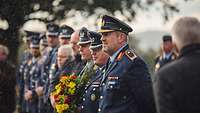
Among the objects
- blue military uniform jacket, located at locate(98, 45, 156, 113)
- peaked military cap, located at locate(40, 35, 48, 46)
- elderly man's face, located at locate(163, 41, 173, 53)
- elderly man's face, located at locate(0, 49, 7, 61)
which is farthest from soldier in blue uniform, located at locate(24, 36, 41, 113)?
blue military uniform jacket, located at locate(98, 45, 156, 113)

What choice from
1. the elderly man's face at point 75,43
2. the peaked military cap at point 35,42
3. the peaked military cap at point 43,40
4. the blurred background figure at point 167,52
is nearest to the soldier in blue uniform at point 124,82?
the elderly man's face at point 75,43

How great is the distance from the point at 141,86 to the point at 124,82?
194 mm

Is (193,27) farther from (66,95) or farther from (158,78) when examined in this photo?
(66,95)

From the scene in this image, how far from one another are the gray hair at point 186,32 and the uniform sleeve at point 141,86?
148 centimetres

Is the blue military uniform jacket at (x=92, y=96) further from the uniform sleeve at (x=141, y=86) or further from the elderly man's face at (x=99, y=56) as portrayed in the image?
the uniform sleeve at (x=141, y=86)

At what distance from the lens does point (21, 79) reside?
1459 cm

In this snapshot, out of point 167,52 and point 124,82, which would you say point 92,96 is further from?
point 167,52

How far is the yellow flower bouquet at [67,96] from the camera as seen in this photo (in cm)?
851

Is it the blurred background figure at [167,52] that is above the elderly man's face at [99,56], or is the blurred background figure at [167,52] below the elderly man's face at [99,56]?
below

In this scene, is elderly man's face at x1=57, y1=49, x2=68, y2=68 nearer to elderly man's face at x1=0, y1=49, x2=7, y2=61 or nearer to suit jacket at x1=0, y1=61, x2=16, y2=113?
suit jacket at x1=0, y1=61, x2=16, y2=113

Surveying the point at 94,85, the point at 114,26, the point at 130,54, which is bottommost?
the point at 94,85

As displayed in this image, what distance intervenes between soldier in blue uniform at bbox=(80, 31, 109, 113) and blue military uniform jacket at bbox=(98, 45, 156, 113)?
1.16m

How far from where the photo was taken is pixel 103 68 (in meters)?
7.89

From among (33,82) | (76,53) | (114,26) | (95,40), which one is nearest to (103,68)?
(95,40)
